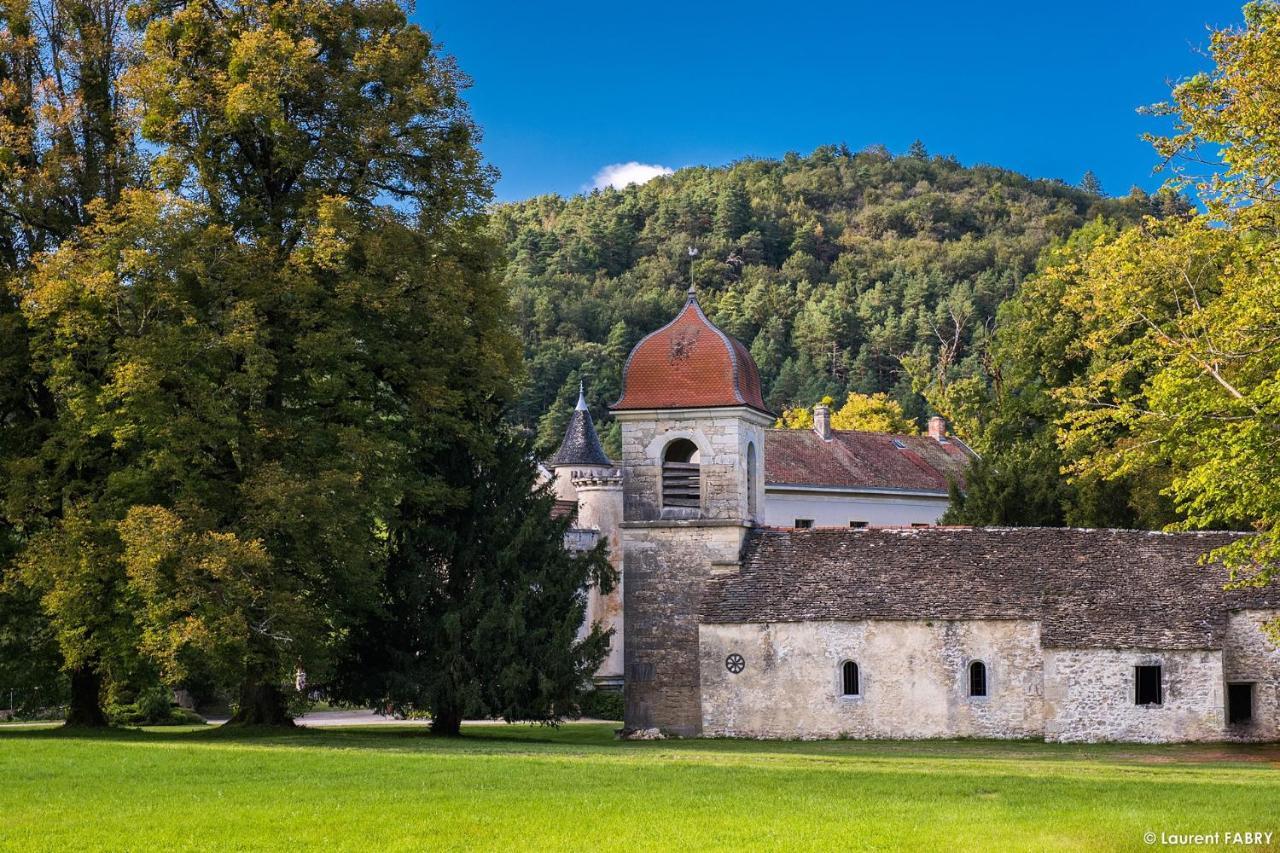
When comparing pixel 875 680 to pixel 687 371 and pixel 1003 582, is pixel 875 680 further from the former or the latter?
pixel 687 371

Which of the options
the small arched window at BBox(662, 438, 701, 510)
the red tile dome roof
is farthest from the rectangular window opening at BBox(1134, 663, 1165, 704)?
the red tile dome roof

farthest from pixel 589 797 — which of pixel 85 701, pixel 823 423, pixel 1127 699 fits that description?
pixel 823 423

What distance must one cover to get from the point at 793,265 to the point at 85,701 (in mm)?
84923

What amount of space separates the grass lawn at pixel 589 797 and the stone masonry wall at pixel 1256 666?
4.60 meters

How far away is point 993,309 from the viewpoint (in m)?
99.6

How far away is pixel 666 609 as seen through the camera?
36.7 meters

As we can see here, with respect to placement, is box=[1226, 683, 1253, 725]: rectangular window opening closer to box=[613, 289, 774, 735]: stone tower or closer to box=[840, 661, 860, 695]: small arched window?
box=[840, 661, 860, 695]: small arched window

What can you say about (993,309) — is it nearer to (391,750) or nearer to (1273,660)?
(1273,660)

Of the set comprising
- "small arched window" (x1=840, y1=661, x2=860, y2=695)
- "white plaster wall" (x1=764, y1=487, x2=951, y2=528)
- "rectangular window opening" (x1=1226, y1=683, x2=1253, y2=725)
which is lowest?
"rectangular window opening" (x1=1226, y1=683, x2=1253, y2=725)

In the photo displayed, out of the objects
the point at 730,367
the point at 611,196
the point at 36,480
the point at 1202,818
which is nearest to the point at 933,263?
the point at 611,196

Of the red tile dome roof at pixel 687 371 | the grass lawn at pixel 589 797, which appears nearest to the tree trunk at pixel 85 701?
the grass lawn at pixel 589 797

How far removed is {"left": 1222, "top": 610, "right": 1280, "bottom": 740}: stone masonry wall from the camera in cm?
3338

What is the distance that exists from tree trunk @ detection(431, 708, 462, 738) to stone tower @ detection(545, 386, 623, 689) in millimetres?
→ 20717

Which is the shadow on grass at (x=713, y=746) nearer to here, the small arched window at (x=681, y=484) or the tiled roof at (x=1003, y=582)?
the tiled roof at (x=1003, y=582)
